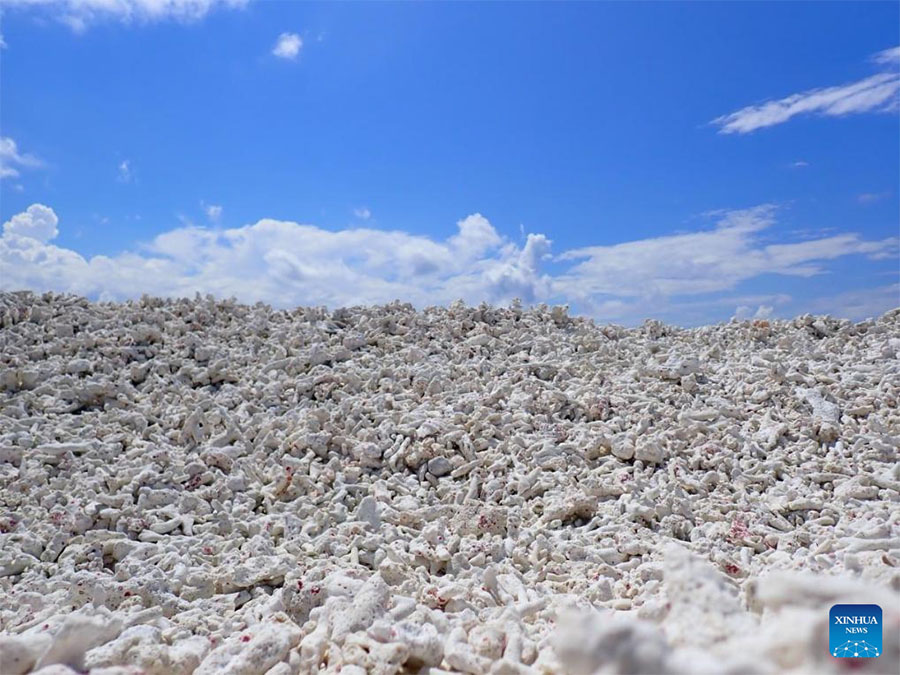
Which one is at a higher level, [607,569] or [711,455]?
[711,455]

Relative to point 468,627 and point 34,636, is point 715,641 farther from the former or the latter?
point 34,636

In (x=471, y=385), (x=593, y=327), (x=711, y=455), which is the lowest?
(x=711, y=455)

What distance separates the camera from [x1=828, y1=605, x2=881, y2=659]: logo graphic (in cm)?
174

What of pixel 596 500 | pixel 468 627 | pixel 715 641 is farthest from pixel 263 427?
pixel 715 641

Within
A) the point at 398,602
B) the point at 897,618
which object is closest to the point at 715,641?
the point at 897,618

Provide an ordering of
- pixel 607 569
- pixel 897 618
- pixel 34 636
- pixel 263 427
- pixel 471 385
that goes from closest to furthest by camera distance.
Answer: pixel 897 618 → pixel 34 636 → pixel 607 569 → pixel 263 427 → pixel 471 385

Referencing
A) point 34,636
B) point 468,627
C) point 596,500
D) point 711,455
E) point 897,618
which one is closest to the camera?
point 897,618

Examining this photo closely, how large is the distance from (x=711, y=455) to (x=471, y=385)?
Answer: 2.26 metres

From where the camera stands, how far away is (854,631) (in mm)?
1837

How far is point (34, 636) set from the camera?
8.46ft

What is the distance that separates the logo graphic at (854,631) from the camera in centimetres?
174

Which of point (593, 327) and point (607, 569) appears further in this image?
point (593, 327)

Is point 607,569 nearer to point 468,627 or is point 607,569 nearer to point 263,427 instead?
point 468,627

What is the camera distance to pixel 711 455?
16.8 feet
